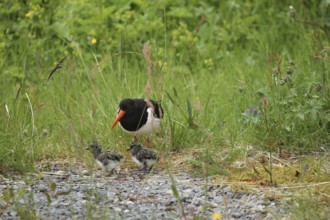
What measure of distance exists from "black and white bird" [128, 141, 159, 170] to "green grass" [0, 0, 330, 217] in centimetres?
23

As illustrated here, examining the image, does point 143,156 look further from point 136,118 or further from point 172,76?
point 172,76

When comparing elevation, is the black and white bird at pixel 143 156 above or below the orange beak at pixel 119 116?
below

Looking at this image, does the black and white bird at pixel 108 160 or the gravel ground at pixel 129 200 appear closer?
the gravel ground at pixel 129 200

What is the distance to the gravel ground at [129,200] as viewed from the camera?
459 cm

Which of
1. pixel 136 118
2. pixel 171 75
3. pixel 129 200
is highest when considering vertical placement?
pixel 171 75

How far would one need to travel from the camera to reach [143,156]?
5652mm

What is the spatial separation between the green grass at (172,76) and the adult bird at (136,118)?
0.12m

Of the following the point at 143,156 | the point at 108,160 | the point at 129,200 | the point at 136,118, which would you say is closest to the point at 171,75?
the point at 136,118

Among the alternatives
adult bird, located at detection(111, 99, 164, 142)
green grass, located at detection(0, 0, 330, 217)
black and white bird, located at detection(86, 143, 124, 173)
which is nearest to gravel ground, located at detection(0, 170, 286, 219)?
black and white bird, located at detection(86, 143, 124, 173)

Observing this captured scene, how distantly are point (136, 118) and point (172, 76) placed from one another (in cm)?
147

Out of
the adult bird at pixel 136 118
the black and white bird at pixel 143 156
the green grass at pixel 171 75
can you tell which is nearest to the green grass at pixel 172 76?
the green grass at pixel 171 75

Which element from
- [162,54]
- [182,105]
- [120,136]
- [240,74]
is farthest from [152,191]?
[162,54]

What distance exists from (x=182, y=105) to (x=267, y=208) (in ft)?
7.84

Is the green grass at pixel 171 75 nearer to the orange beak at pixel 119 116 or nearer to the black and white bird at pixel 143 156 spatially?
the orange beak at pixel 119 116
